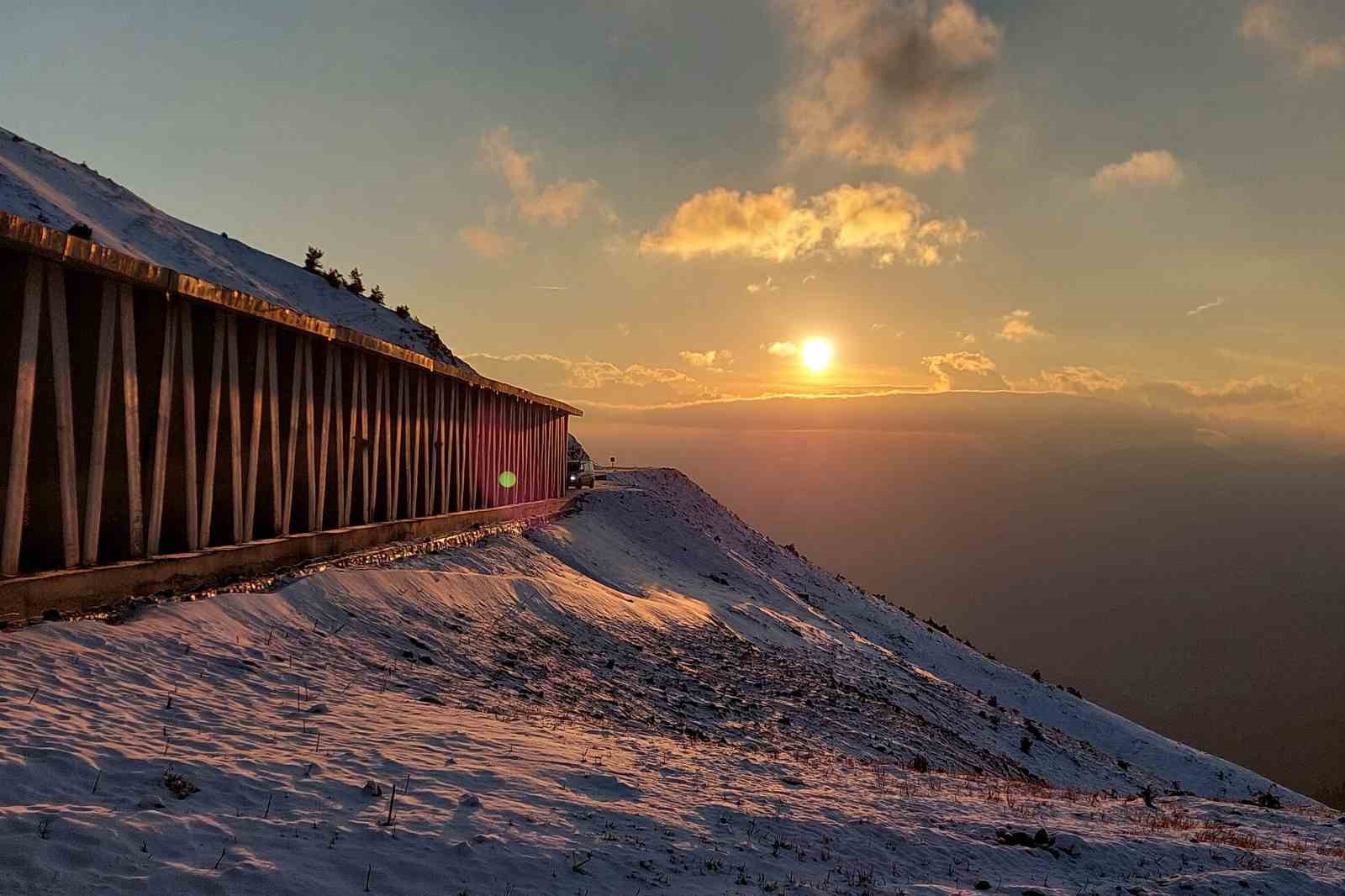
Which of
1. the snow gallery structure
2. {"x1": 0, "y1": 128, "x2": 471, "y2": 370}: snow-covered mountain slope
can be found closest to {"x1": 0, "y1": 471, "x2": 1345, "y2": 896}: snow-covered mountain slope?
the snow gallery structure

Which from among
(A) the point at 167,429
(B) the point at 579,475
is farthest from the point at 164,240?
(A) the point at 167,429

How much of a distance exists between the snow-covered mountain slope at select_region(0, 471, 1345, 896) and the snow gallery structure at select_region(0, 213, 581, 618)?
1624 mm

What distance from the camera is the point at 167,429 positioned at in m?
11.9

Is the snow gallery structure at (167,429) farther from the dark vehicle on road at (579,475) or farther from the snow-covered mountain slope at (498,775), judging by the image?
the dark vehicle on road at (579,475)

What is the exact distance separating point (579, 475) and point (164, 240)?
28312mm

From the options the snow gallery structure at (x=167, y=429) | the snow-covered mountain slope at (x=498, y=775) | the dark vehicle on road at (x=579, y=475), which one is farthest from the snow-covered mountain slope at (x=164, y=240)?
the snow-covered mountain slope at (x=498, y=775)

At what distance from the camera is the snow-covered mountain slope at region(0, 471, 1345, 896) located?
548cm

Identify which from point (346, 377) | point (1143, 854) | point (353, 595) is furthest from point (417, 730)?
point (346, 377)

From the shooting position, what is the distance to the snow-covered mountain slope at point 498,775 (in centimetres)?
548

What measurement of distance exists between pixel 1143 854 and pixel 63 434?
46.1ft

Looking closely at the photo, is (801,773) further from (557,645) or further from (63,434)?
(63,434)

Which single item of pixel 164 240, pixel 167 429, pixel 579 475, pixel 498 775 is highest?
pixel 164 240

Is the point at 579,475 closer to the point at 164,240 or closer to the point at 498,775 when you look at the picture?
the point at 164,240

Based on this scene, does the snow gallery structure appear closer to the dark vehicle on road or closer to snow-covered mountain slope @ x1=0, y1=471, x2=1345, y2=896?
snow-covered mountain slope @ x1=0, y1=471, x2=1345, y2=896
